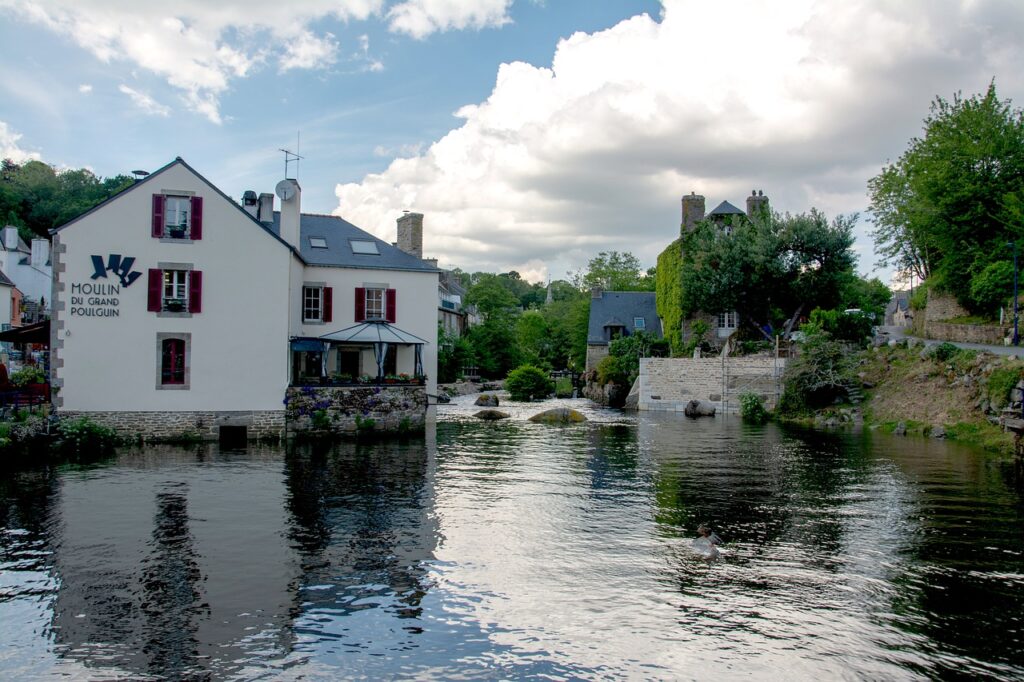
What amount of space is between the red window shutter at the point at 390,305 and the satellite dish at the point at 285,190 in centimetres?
512

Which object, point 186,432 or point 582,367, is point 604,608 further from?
point 582,367

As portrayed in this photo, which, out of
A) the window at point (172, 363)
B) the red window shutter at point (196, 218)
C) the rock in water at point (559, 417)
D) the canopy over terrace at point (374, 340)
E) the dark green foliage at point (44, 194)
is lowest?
the rock in water at point (559, 417)

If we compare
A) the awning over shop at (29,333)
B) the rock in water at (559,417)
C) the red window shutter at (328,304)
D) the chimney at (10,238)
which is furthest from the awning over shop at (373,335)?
the chimney at (10,238)

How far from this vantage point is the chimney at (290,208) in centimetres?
2727

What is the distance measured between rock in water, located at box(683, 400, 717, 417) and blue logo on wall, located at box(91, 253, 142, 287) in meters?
26.0

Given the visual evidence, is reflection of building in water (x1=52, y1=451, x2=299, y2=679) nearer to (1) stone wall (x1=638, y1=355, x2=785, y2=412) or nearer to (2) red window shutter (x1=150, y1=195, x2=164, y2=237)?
(2) red window shutter (x1=150, y1=195, x2=164, y2=237)

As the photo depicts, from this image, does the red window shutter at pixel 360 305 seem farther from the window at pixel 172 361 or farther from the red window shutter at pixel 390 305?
the window at pixel 172 361

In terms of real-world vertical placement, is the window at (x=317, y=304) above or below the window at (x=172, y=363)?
above

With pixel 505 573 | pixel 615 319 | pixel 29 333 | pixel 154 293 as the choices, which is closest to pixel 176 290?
pixel 154 293

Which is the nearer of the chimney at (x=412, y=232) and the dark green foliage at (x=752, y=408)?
the chimney at (x=412, y=232)

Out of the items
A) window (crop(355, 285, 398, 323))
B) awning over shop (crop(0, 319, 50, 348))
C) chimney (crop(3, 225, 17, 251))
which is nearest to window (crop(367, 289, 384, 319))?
window (crop(355, 285, 398, 323))

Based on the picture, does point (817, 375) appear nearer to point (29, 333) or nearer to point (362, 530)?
point (362, 530)

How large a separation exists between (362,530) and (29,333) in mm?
18227

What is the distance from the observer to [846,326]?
3728cm
